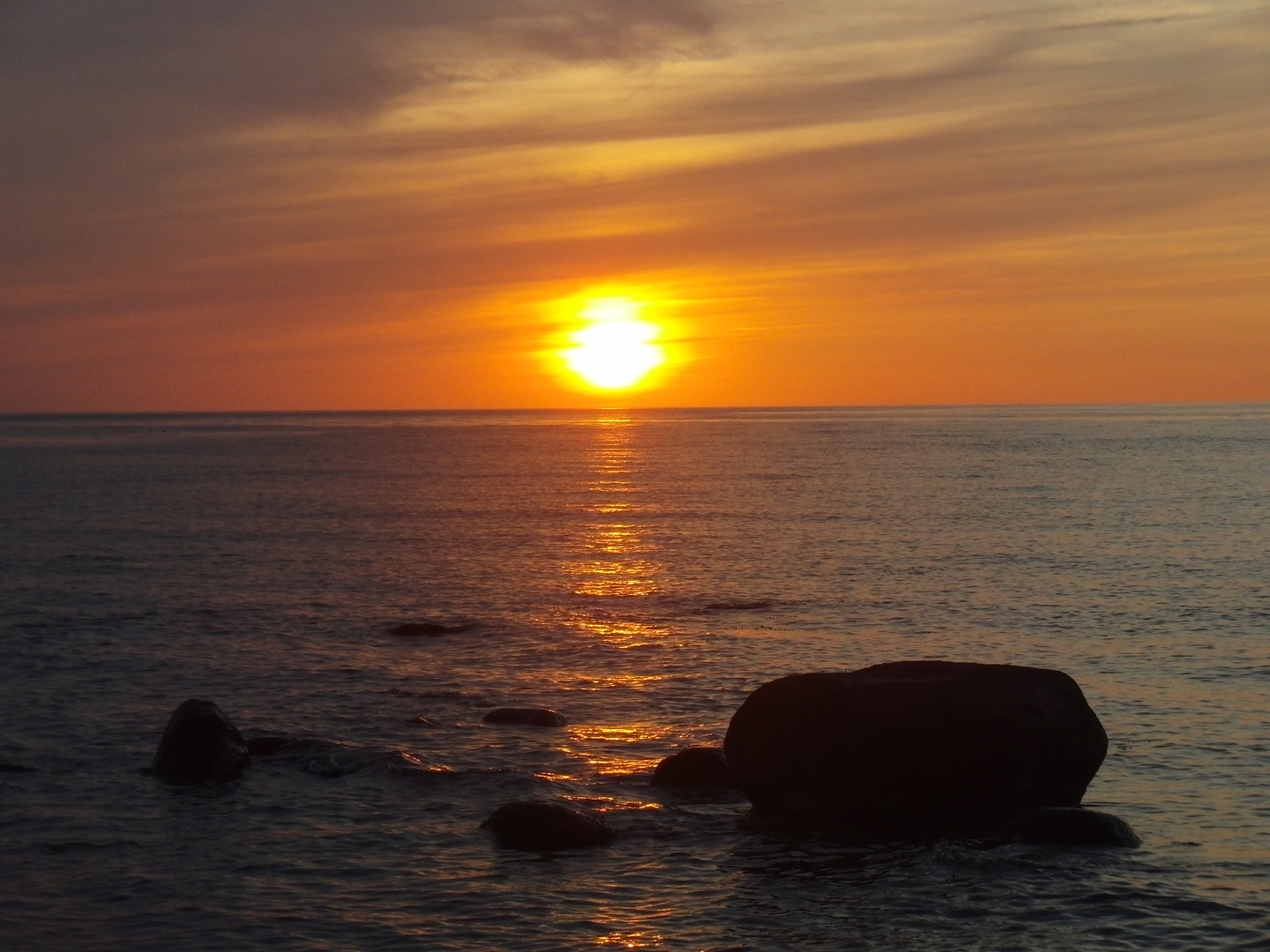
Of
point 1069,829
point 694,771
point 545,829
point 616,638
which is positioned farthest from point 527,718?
point 1069,829

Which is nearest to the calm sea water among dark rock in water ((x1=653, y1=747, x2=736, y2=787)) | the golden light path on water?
the golden light path on water

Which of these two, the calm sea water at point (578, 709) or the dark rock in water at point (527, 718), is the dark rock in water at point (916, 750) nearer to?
the calm sea water at point (578, 709)

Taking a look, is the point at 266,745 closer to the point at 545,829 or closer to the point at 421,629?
the point at 545,829

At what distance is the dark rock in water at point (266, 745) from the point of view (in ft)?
73.3

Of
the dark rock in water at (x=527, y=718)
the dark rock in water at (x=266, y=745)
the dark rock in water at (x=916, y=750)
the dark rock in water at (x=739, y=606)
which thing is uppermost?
the dark rock in water at (x=916, y=750)

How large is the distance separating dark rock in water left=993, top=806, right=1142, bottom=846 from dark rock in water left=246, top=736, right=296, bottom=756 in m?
12.4

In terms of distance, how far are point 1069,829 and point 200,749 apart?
13.8m

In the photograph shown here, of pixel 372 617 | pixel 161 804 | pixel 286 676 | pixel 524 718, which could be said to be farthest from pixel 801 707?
pixel 372 617

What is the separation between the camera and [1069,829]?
57.1ft

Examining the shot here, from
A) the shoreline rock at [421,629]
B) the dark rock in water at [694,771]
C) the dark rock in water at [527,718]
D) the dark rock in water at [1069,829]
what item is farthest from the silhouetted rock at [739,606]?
the dark rock in water at [1069,829]

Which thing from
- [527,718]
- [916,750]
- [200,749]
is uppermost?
[916,750]

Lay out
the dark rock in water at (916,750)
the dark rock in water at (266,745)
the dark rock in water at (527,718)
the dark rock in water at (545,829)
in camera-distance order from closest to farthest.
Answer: the dark rock in water at (545,829)
the dark rock in water at (916,750)
the dark rock in water at (266,745)
the dark rock in water at (527,718)

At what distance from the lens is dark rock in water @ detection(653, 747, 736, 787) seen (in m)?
20.5

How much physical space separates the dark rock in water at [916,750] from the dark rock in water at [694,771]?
153 centimetres
